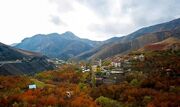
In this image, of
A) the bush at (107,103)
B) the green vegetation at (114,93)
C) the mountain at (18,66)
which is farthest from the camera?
the mountain at (18,66)

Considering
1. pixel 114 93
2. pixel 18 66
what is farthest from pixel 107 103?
pixel 18 66

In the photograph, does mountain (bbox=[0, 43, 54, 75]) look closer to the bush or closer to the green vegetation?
the green vegetation

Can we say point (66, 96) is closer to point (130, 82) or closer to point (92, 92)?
point (92, 92)

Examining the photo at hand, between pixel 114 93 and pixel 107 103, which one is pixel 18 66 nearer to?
pixel 114 93

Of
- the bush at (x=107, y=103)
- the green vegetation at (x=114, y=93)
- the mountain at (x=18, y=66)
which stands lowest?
the bush at (x=107, y=103)

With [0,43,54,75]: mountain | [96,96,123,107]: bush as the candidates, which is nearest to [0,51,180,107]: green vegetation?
[96,96,123,107]: bush

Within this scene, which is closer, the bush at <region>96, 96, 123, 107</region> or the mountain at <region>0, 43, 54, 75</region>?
the bush at <region>96, 96, 123, 107</region>

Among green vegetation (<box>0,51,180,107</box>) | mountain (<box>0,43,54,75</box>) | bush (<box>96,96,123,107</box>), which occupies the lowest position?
bush (<box>96,96,123,107</box>)

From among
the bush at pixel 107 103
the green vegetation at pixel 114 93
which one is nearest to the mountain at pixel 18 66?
the green vegetation at pixel 114 93

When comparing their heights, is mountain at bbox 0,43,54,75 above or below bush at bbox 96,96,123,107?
above

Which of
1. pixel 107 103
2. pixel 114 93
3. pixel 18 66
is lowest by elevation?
pixel 107 103

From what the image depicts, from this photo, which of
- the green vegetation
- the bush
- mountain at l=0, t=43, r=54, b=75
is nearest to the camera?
the bush

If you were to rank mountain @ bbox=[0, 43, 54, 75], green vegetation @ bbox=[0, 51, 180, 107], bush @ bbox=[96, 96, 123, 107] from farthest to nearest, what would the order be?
mountain @ bbox=[0, 43, 54, 75], green vegetation @ bbox=[0, 51, 180, 107], bush @ bbox=[96, 96, 123, 107]

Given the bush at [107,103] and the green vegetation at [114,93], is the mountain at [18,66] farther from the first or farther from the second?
the bush at [107,103]
